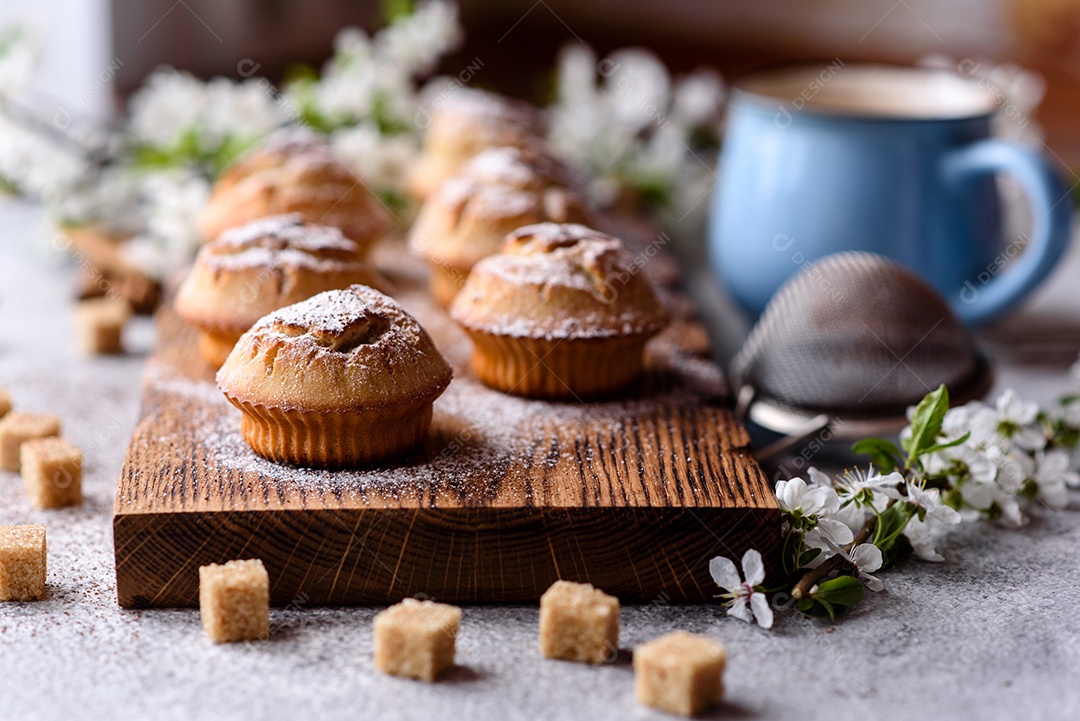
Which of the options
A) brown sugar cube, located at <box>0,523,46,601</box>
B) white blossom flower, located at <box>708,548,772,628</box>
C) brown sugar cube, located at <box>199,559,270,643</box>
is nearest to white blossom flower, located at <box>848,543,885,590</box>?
white blossom flower, located at <box>708,548,772,628</box>

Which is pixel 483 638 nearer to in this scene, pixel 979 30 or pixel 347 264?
pixel 347 264

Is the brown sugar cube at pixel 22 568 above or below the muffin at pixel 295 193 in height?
below

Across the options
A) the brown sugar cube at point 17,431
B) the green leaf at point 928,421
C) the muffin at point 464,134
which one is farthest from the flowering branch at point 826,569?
the muffin at point 464,134

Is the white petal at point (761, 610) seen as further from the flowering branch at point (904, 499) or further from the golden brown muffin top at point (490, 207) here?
the golden brown muffin top at point (490, 207)

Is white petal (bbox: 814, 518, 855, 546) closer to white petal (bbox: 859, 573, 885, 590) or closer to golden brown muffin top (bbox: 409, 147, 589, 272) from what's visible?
white petal (bbox: 859, 573, 885, 590)

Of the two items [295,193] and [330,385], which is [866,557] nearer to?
[330,385]

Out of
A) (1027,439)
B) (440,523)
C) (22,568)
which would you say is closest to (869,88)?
(1027,439)

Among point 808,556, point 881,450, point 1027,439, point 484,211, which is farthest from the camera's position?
point 484,211

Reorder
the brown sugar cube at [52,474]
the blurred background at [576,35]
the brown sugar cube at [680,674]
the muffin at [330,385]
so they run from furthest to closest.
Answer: the blurred background at [576,35], the brown sugar cube at [52,474], the muffin at [330,385], the brown sugar cube at [680,674]
